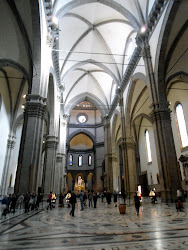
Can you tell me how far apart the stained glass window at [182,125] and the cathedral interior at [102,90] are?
3.5 inches

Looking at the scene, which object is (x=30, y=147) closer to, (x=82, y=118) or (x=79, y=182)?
(x=82, y=118)

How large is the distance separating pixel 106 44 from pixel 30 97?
12.0 metres

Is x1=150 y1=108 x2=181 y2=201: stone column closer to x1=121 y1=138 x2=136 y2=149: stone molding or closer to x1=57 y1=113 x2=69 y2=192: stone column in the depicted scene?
x1=121 y1=138 x2=136 y2=149: stone molding

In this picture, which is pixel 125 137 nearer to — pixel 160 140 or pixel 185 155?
pixel 185 155

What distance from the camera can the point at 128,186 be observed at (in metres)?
15.8

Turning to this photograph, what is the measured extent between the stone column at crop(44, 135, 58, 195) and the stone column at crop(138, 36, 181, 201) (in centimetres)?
845

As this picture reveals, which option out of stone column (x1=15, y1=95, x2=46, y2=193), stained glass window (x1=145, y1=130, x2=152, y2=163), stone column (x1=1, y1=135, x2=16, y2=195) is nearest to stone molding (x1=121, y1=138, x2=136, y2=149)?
stained glass window (x1=145, y1=130, x2=152, y2=163)

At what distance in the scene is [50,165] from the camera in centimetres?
1452

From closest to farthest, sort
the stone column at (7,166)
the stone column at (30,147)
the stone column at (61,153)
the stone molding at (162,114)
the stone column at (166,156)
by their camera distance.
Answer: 1. the stone column at (30,147)
2. the stone column at (166,156)
3. the stone molding at (162,114)
4. the stone column at (7,166)
5. the stone column at (61,153)

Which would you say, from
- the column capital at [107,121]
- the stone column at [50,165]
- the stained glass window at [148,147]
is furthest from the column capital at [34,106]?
the column capital at [107,121]

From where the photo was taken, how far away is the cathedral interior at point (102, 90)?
8062 millimetres

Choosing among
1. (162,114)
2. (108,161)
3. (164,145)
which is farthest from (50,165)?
(108,161)

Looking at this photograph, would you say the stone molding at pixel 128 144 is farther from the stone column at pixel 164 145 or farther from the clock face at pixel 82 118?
the clock face at pixel 82 118

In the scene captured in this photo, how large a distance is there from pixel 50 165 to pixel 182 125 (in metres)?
12.0
